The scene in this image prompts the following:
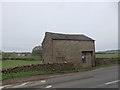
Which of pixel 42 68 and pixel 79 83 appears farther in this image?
pixel 42 68

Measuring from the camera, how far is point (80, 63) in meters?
31.1

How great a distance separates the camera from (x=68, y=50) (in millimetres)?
30422

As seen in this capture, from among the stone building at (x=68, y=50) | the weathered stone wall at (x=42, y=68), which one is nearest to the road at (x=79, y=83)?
the weathered stone wall at (x=42, y=68)

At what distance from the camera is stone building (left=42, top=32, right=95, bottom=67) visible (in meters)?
29.3

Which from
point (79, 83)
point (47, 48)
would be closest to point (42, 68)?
point (47, 48)

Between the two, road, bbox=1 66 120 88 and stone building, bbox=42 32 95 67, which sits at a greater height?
stone building, bbox=42 32 95 67

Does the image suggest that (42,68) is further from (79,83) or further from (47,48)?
(79,83)

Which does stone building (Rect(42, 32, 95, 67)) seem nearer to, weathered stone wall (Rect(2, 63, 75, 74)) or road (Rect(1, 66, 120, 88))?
weathered stone wall (Rect(2, 63, 75, 74))

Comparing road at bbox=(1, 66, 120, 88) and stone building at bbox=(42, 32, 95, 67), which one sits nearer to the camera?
road at bbox=(1, 66, 120, 88)

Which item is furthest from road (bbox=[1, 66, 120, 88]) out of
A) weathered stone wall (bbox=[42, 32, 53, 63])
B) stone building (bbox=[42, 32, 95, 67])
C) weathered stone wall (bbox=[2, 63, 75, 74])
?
weathered stone wall (bbox=[42, 32, 53, 63])

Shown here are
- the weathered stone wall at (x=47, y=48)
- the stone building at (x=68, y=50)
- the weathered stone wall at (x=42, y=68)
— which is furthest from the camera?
the weathered stone wall at (x=47, y=48)

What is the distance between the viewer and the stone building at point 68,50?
29.3 metres

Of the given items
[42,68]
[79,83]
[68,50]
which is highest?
[68,50]

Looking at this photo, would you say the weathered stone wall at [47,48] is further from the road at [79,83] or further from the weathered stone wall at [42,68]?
the road at [79,83]
